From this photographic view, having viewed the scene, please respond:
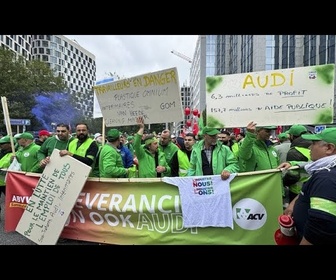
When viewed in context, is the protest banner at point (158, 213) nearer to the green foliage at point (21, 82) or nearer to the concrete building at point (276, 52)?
the concrete building at point (276, 52)

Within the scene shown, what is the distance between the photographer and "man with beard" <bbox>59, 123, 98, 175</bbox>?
4.96m

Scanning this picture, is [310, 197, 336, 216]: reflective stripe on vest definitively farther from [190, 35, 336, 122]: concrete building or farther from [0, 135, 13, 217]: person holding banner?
[190, 35, 336, 122]: concrete building

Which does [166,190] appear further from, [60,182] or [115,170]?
[60,182]

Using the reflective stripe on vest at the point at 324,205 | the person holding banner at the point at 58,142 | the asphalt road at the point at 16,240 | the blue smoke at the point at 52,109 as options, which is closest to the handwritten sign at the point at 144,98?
the person holding banner at the point at 58,142

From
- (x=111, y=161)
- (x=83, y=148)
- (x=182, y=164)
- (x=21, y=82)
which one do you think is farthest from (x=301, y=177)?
(x=21, y=82)

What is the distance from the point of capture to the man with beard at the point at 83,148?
4965 millimetres

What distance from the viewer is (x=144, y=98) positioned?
15.5 feet

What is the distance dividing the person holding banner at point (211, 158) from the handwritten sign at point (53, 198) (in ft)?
4.69

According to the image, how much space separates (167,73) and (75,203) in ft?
7.12

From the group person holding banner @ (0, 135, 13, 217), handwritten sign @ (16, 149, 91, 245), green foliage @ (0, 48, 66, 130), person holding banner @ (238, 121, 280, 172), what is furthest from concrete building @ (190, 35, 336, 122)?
green foliage @ (0, 48, 66, 130)

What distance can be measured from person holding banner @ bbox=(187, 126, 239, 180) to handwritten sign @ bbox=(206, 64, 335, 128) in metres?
0.41

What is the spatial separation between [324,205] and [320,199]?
1.8 inches

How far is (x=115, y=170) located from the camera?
15.6ft

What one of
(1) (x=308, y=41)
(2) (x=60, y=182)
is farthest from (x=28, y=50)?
(2) (x=60, y=182)
